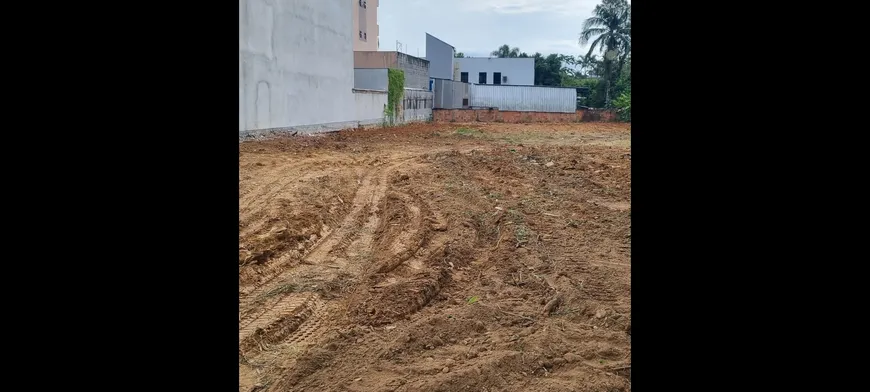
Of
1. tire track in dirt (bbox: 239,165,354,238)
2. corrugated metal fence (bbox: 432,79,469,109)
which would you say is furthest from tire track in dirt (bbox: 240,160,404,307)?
corrugated metal fence (bbox: 432,79,469,109)

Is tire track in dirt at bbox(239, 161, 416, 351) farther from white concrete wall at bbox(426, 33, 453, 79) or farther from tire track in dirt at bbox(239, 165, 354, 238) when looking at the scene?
white concrete wall at bbox(426, 33, 453, 79)

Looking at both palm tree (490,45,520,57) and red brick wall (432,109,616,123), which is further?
palm tree (490,45,520,57)

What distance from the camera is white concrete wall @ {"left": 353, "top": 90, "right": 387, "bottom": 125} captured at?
2445cm

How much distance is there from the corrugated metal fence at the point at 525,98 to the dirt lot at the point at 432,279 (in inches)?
983

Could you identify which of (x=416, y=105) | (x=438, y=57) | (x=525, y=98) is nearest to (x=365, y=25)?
(x=438, y=57)

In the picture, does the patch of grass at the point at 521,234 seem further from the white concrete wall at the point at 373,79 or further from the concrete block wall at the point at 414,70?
the concrete block wall at the point at 414,70

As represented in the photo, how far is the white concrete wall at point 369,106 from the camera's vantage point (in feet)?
80.2

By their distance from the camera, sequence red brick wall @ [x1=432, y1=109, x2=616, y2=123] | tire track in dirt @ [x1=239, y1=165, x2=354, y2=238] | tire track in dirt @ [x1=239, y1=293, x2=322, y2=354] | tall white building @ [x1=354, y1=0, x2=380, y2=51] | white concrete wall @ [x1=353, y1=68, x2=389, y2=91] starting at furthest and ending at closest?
tall white building @ [x1=354, y1=0, x2=380, y2=51] → red brick wall @ [x1=432, y1=109, x2=616, y2=123] → white concrete wall @ [x1=353, y1=68, x2=389, y2=91] → tire track in dirt @ [x1=239, y1=165, x2=354, y2=238] → tire track in dirt @ [x1=239, y1=293, x2=322, y2=354]

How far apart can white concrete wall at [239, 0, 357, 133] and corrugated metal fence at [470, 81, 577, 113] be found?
16.6 meters
